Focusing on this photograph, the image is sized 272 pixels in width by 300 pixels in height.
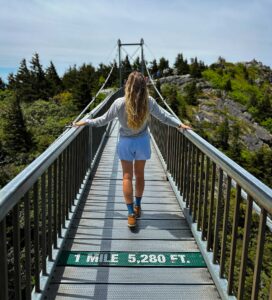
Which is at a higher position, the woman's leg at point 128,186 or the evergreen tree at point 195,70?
the evergreen tree at point 195,70

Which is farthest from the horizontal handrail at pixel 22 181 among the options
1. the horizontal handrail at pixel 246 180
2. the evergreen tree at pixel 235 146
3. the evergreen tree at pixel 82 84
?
the evergreen tree at pixel 82 84

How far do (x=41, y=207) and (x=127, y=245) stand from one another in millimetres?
1085

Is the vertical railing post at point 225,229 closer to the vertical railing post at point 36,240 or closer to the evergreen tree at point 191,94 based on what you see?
the vertical railing post at point 36,240

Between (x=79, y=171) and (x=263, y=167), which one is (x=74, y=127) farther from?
(x=263, y=167)

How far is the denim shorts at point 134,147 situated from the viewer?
14.2 feet

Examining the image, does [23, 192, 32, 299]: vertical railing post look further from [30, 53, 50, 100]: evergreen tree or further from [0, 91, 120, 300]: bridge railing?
[30, 53, 50, 100]: evergreen tree

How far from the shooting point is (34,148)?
49.4 meters

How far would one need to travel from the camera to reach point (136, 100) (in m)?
4.07

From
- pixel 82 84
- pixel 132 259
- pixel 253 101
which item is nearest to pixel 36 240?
pixel 132 259

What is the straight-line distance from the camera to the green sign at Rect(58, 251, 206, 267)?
3607mm

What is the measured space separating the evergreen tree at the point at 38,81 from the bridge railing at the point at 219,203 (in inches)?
2500

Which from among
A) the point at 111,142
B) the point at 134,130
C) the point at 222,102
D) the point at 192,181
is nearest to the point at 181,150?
the point at 192,181

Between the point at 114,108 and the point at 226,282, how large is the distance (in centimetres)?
199

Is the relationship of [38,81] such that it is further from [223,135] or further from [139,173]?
[139,173]
